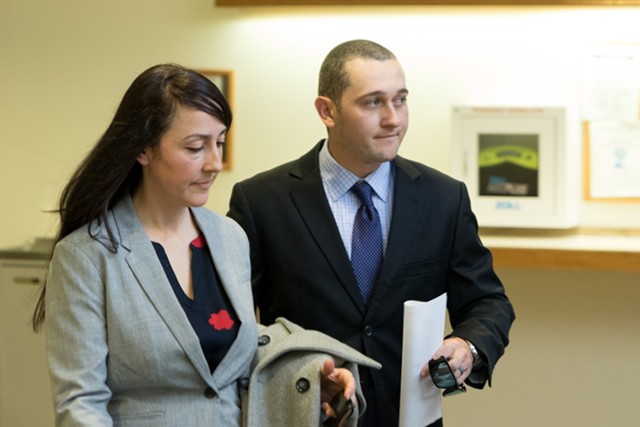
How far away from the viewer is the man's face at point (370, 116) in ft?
8.16

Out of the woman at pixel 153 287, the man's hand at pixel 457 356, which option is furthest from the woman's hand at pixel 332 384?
the man's hand at pixel 457 356

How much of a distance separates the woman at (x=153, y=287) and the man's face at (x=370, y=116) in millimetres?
514

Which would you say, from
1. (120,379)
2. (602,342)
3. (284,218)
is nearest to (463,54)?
(602,342)

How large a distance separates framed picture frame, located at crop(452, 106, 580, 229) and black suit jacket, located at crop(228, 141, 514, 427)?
133cm

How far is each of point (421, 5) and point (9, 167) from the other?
1913 millimetres

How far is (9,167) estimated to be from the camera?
4426mm

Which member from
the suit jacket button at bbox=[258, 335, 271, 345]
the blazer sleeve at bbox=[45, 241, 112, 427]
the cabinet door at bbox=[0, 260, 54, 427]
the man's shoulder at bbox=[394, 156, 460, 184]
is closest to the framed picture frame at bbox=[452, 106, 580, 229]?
the man's shoulder at bbox=[394, 156, 460, 184]

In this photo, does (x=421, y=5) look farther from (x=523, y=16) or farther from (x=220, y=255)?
(x=220, y=255)

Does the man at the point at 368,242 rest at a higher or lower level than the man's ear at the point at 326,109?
lower

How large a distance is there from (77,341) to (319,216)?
0.84m

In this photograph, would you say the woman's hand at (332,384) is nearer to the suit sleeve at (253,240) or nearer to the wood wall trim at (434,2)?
the suit sleeve at (253,240)

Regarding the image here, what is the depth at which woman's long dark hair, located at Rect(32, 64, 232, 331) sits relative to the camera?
6.57ft

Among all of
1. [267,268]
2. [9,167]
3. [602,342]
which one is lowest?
[602,342]

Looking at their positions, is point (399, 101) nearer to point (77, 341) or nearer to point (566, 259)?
point (77, 341)
